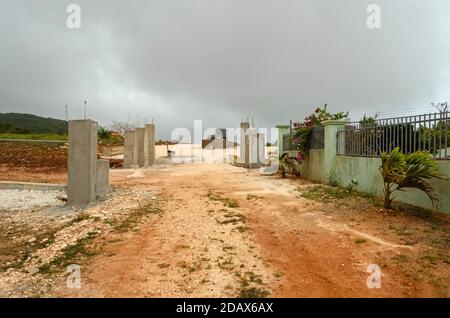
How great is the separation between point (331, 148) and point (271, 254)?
6.77m

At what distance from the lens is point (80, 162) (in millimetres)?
7051

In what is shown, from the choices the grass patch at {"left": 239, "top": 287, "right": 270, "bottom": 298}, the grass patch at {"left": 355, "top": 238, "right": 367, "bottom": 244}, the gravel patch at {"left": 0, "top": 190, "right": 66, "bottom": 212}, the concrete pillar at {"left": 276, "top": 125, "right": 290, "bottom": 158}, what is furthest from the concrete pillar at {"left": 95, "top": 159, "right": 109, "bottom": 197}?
the concrete pillar at {"left": 276, "top": 125, "right": 290, "bottom": 158}

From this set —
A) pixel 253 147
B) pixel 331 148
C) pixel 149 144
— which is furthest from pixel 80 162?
pixel 149 144

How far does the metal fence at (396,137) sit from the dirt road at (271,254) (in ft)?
5.06

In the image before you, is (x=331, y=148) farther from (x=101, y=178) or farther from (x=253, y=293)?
(x=253, y=293)

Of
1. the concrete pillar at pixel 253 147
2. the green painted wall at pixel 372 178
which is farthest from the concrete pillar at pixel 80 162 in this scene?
the concrete pillar at pixel 253 147

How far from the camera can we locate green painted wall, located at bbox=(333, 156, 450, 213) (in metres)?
5.96

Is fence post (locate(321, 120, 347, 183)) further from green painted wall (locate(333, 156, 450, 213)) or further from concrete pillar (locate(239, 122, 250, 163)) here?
concrete pillar (locate(239, 122, 250, 163))

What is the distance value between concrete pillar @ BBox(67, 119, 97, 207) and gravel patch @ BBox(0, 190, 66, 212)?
0.50 meters

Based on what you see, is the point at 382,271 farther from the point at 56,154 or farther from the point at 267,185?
the point at 56,154

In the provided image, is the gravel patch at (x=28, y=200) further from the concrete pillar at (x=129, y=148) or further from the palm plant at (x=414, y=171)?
the concrete pillar at (x=129, y=148)

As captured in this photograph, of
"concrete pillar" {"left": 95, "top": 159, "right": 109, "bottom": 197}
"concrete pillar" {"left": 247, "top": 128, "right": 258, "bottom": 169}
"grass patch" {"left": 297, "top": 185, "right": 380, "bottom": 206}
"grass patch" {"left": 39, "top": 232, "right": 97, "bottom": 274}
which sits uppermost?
"concrete pillar" {"left": 247, "top": 128, "right": 258, "bottom": 169}
